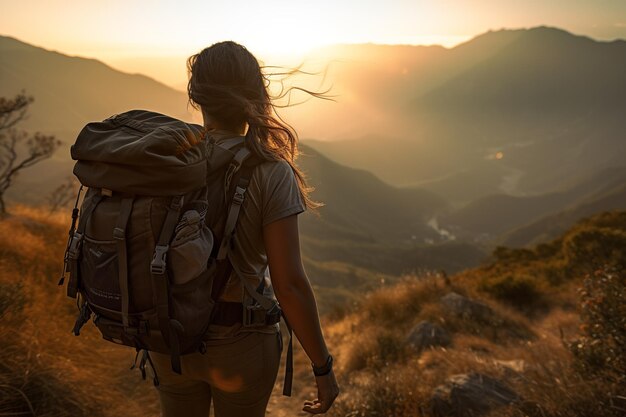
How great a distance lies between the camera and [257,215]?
1.42m

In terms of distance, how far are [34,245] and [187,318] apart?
6598 millimetres

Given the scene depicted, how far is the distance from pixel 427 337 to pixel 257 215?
5.44 meters

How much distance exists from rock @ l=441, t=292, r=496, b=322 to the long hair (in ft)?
21.5

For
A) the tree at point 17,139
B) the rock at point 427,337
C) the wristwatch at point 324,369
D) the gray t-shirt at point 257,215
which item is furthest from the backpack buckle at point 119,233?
the tree at point 17,139

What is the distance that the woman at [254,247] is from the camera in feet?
4.65

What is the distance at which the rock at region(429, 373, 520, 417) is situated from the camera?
354cm

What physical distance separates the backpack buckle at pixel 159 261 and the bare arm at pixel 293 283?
0.33m

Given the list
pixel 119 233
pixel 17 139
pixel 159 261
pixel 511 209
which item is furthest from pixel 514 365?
pixel 511 209

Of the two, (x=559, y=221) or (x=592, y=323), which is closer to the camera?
(x=592, y=323)

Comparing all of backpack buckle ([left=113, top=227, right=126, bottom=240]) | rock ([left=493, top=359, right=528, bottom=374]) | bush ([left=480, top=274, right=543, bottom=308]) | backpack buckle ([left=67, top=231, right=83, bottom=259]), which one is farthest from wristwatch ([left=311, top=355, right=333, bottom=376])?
bush ([left=480, top=274, right=543, bottom=308])

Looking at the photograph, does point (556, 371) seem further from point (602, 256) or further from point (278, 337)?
point (602, 256)

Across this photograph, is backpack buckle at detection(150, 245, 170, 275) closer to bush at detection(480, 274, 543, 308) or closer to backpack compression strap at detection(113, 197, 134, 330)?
backpack compression strap at detection(113, 197, 134, 330)

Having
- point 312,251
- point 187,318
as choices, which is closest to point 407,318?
point 187,318

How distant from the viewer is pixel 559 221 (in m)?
119
